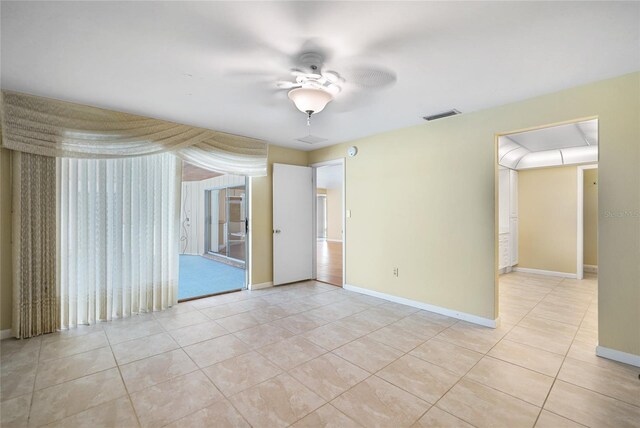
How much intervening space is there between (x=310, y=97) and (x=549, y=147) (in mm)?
4743

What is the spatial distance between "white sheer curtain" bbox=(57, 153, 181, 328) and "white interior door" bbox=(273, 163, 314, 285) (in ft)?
5.04

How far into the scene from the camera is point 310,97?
235cm

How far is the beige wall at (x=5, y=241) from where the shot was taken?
272 cm

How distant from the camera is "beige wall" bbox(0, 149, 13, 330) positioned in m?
2.72

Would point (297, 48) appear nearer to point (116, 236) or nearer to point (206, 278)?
point (116, 236)

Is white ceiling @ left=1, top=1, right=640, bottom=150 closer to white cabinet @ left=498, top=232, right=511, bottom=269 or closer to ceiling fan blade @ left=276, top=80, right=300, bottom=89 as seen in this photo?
ceiling fan blade @ left=276, top=80, right=300, bottom=89

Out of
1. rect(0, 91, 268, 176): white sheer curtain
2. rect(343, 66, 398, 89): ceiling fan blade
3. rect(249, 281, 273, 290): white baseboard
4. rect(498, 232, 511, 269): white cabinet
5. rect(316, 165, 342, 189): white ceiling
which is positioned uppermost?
rect(316, 165, 342, 189): white ceiling

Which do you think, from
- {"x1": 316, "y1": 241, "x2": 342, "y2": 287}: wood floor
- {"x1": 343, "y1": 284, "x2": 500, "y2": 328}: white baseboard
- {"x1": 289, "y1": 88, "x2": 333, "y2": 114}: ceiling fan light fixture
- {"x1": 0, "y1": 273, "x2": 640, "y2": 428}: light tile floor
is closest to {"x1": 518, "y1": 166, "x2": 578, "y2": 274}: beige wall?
{"x1": 0, "y1": 273, "x2": 640, "y2": 428}: light tile floor

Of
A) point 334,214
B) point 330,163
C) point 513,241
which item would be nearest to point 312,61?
point 330,163

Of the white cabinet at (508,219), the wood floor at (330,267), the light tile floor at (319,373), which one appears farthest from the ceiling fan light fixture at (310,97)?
the white cabinet at (508,219)

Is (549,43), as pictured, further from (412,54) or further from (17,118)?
(17,118)

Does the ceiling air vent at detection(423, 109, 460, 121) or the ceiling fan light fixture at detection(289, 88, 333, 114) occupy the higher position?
the ceiling air vent at detection(423, 109, 460, 121)

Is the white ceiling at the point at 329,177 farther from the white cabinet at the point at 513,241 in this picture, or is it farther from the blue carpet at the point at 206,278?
the white cabinet at the point at 513,241

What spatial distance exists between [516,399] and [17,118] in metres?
4.67
